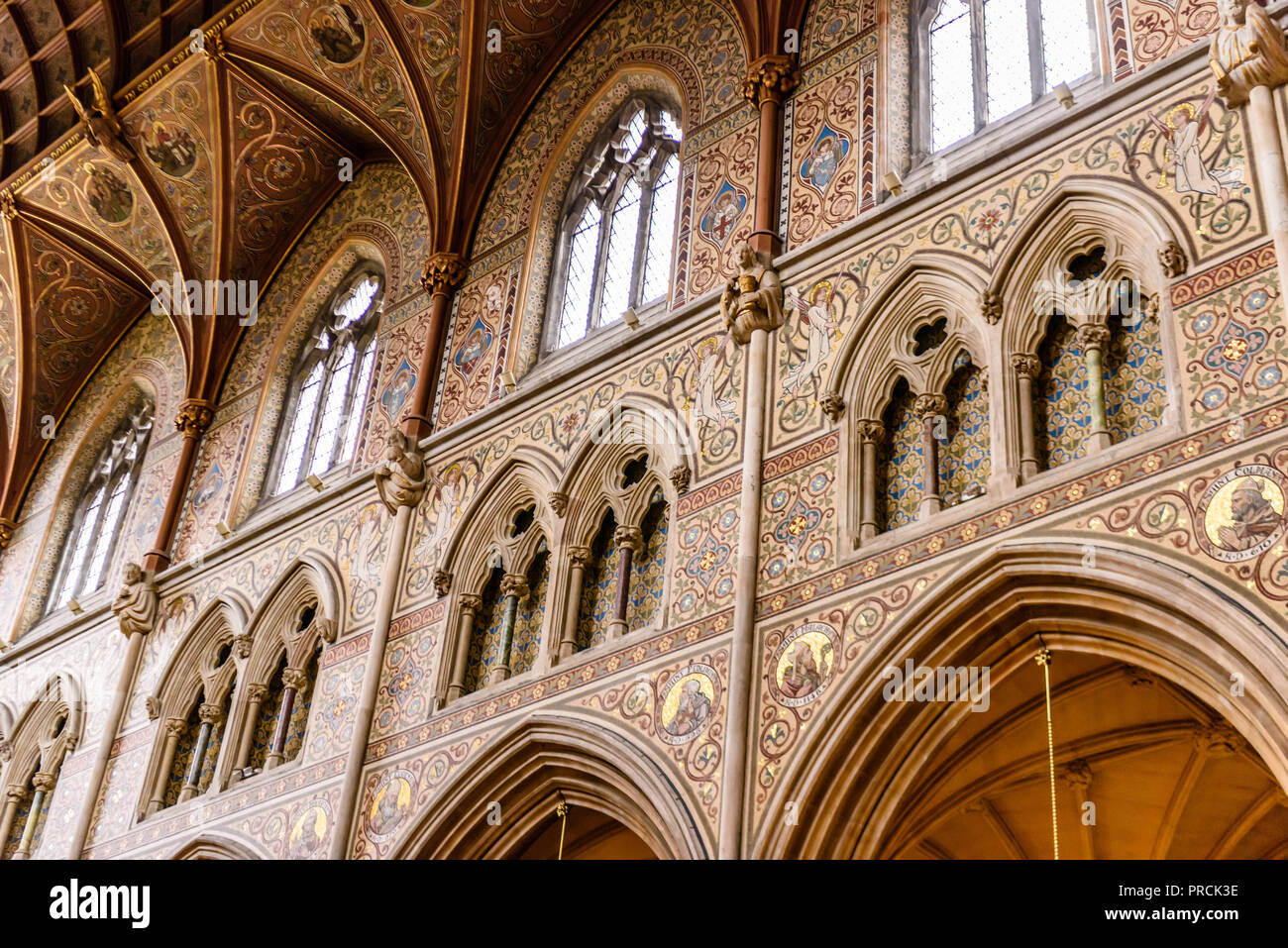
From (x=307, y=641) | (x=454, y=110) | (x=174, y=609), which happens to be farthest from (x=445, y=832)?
(x=454, y=110)

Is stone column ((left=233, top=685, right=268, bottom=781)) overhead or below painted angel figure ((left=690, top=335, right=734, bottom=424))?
below

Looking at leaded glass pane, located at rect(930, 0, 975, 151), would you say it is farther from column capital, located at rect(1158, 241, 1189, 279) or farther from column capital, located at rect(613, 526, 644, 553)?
column capital, located at rect(613, 526, 644, 553)

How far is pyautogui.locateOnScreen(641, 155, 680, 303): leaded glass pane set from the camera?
43.0 feet

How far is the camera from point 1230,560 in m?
7.93

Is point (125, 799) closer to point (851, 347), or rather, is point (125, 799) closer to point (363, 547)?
point (363, 547)

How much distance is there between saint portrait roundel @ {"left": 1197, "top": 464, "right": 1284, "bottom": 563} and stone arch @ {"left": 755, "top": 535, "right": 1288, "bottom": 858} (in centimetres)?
23

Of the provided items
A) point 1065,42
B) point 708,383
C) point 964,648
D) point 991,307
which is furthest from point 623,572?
point 1065,42

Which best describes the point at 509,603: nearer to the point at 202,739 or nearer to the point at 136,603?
the point at 202,739

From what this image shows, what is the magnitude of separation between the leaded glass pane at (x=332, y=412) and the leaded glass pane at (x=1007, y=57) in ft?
23.5

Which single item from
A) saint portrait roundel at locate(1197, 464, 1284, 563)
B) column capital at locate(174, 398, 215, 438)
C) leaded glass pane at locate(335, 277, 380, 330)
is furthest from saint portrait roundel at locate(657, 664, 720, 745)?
column capital at locate(174, 398, 215, 438)

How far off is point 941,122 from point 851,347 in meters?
2.11

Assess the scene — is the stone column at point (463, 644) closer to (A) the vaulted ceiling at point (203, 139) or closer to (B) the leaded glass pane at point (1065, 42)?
(A) the vaulted ceiling at point (203, 139)

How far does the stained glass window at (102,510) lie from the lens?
58.8 ft

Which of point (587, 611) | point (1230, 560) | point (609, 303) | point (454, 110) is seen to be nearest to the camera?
point (1230, 560)
